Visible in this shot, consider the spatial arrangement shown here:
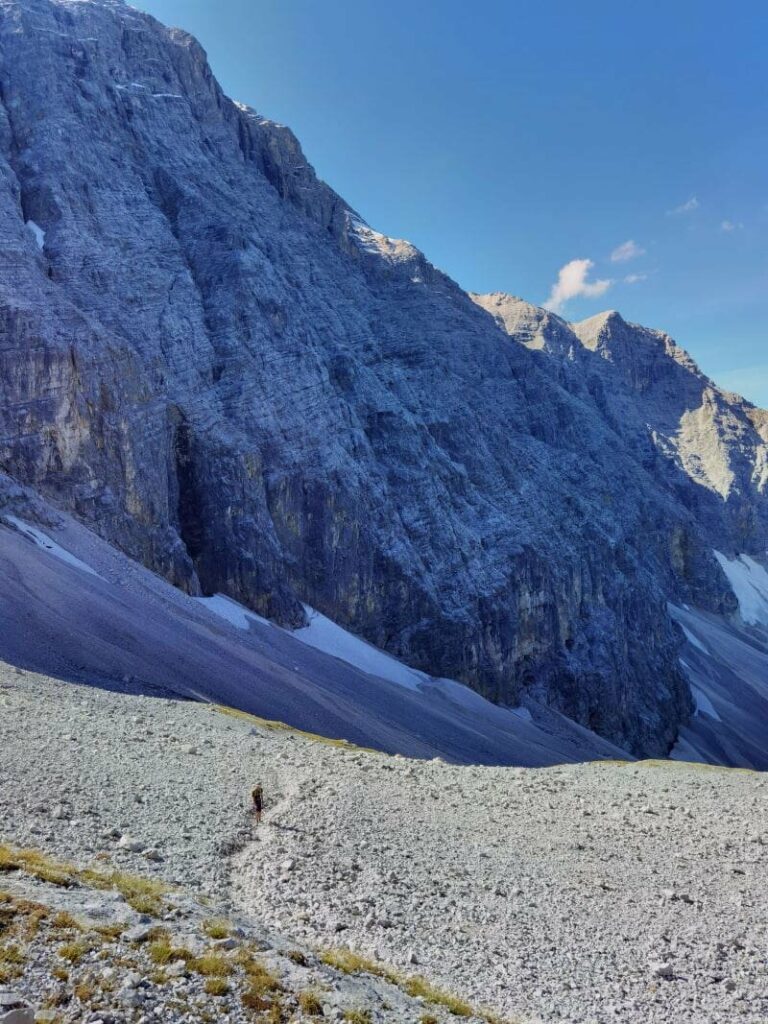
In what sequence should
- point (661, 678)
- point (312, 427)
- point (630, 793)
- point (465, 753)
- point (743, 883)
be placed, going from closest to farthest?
point (743, 883) → point (630, 793) → point (465, 753) → point (312, 427) → point (661, 678)

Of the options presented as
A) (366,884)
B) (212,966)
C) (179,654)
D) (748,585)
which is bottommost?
(179,654)

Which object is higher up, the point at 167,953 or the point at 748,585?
the point at 748,585

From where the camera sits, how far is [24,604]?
40.3 m

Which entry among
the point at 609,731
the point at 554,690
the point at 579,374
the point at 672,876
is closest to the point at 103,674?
the point at 672,876

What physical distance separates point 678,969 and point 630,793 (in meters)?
10.4

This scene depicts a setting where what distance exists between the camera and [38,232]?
7081 cm

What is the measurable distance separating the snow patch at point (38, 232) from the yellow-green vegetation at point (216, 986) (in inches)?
2998

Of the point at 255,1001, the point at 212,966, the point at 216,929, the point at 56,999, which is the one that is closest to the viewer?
the point at 56,999

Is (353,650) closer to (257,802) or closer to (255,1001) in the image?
(257,802)

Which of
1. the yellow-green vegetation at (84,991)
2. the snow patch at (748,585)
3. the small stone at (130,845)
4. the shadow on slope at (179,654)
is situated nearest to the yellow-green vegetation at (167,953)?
the yellow-green vegetation at (84,991)

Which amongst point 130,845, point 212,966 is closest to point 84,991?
point 212,966

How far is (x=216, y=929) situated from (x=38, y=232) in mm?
78189

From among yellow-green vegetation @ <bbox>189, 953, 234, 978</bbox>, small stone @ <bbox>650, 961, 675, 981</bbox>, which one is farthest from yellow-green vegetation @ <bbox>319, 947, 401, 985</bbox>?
small stone @ <bbox>650, 961, 675, 981</bbox>

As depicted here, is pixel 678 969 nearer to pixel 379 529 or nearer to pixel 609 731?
pixel 379 529
